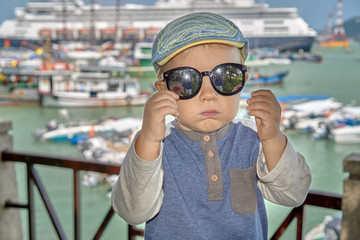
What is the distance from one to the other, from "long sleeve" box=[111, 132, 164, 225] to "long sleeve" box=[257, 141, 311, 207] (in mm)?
208

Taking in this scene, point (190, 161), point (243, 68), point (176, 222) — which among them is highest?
point (243, 68)

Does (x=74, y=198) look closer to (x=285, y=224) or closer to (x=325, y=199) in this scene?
(x=285, y=224)

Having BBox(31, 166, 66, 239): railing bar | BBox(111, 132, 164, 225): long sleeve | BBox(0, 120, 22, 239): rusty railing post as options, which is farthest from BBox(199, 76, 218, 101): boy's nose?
BBox(0, 120, 22, 239): rusty railing post

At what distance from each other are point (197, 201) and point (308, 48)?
2091 inches

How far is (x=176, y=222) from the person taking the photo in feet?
2.80

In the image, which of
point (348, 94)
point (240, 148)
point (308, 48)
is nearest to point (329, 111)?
point (348, 94)

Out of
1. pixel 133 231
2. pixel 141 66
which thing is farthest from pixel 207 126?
pixel 141 66

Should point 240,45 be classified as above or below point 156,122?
above

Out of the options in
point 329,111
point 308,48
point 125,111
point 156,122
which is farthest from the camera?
point 308,48

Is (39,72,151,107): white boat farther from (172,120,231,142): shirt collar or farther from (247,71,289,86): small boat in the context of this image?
(172,120,231,142): shirt collar

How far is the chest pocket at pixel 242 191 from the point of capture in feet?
2.81

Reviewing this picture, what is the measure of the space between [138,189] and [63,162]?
0.78 meters

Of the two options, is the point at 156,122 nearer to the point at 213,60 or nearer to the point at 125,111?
the point at 213,60

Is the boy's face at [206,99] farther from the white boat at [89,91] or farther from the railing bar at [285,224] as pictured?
the white boat at [89,91]
